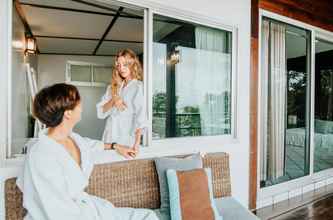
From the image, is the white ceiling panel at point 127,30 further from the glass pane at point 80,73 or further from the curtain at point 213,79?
the glass pane at point 80,73

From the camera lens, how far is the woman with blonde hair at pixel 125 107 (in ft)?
7.38

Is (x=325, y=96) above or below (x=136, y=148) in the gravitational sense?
above

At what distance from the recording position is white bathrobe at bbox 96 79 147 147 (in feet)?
7.39

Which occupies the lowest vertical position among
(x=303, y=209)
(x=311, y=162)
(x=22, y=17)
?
(x=303, y=209)

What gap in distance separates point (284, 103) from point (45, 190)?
316 centimetres

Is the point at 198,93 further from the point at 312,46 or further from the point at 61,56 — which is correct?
the point at 61,56

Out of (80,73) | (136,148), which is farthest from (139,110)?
(80,73)

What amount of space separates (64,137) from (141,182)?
0.83 m

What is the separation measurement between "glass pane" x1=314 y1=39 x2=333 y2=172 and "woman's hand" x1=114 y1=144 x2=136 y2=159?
3170 mm

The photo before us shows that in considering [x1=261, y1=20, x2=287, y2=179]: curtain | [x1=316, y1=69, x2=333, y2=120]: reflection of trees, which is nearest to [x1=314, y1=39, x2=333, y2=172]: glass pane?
[x1=316, y1=69, x2=333, y2=120]: reflection of trees

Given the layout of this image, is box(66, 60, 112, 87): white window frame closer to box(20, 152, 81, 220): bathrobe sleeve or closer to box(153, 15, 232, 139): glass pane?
box(153, 15, 232, 139): glass pane

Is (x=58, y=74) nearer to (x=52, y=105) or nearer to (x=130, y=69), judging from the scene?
(x=130, y=69)

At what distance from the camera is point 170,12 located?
8.14ft

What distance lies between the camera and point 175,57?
2.62 m
